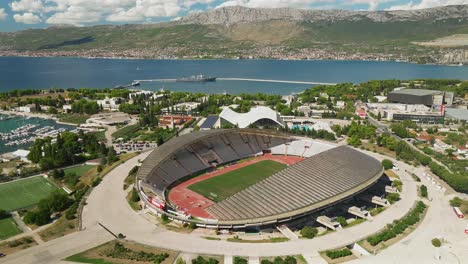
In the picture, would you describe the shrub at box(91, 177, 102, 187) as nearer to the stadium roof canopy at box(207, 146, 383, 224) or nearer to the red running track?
the red running track

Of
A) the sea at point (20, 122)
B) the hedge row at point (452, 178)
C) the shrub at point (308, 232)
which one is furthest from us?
the sea at point (20, 122)

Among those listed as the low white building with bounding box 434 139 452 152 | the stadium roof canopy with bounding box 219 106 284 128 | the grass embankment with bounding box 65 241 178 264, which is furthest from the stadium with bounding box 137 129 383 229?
the low white building with bounding box 434 139 452 152

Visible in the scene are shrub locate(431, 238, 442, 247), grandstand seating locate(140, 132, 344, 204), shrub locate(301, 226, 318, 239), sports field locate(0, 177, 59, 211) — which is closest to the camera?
shrub locate(431, 238, 442, 247)

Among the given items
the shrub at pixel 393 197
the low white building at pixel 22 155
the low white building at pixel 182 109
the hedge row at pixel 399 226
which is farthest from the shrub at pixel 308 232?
the low white building at pixel 182 109

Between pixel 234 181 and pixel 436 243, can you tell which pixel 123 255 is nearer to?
pixel 234 181

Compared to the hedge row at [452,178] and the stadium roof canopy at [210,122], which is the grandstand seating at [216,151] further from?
the stadium roof canopy at [210,122]

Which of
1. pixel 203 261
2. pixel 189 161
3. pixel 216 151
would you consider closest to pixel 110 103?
pixel 216 151

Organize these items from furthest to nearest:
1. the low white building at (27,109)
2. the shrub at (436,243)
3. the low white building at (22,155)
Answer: the low white building at (27,109), the low white building at (22,155), the shrub at (436,243)
